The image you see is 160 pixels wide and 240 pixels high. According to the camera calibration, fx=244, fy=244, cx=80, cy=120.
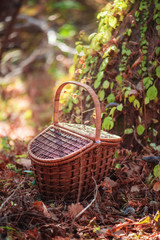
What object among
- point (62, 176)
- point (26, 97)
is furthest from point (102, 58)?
point (26, 97)

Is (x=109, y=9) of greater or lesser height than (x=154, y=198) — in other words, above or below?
above

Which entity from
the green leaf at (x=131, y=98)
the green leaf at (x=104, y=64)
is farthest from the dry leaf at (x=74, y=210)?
the green leaf at (x=104, y=64)

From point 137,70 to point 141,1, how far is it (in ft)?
2.00

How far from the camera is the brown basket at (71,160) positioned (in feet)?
5.25

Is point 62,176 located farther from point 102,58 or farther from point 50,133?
point 102,58

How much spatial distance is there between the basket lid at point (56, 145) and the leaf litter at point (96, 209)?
271 millimetres

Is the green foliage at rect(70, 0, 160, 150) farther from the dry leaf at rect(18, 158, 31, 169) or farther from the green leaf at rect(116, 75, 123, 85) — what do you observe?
the dry leaf at rect(18, 158, 31, 169)

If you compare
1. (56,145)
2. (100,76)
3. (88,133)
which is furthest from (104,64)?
(56,145)

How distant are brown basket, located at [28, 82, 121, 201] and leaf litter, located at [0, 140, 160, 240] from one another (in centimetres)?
8

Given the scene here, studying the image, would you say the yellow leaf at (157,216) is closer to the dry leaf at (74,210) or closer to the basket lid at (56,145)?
the dry leaf at (74,210)

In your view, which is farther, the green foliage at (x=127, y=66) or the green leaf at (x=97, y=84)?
the green leaf at (x=97, y=84)

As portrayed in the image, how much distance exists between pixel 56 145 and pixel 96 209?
51cm

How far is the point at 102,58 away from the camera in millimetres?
2387

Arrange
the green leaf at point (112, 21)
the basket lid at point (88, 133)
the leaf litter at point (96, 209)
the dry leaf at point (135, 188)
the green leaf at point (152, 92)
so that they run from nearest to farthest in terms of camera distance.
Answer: the leaf litter at point (96, 209) → the basket lid at point (88, 133) → the dry leaf at point (135, 188) → the green leaf at point (152, 92) → the green leaf at point (112, 21)
